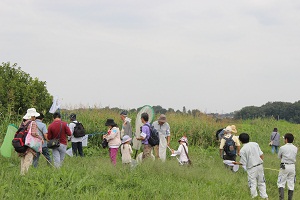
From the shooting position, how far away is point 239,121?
103ft

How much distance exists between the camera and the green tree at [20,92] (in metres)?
18.3

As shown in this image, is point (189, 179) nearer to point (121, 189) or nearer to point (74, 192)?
point (121, 189)

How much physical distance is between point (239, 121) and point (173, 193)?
945 inches

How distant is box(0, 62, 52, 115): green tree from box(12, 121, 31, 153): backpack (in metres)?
8.10

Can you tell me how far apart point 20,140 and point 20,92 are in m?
10.2

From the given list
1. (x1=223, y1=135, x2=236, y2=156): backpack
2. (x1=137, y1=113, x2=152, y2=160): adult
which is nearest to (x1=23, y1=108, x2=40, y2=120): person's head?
(x1=137, y1=113, x2=152, y2=160): adult

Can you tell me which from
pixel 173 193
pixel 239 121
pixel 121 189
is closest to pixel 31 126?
pixel 121 189

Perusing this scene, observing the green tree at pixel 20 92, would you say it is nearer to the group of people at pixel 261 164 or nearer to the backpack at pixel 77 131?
the backpack at pixel 77 131

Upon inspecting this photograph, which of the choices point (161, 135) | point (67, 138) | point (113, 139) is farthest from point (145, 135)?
point (67, 138)

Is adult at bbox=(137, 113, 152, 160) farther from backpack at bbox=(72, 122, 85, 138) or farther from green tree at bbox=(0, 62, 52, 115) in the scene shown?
green tree at bbox=(0, 62, 52, 115)

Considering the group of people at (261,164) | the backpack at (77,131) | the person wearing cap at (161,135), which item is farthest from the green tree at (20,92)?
the group of people at (261,164)

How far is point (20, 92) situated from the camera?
1898 centimetres

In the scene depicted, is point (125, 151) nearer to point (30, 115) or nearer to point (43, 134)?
point (43, 134)

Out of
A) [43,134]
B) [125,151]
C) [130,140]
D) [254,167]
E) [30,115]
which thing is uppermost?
[30,115]
